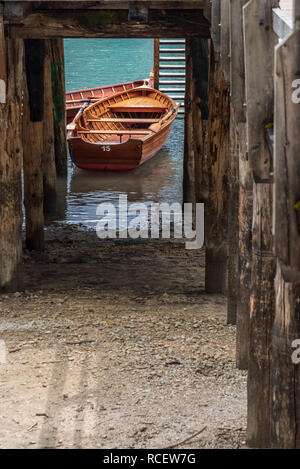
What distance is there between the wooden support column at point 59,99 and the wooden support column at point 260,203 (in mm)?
10617

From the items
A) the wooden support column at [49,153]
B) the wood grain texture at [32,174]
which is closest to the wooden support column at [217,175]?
the wood grain texture at [32,174]

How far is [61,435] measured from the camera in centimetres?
455

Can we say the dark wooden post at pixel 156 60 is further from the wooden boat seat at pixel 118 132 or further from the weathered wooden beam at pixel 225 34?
the weathered wooden beam at pixel 225 34

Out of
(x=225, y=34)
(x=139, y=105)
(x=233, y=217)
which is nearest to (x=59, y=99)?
(x=139, y=105)

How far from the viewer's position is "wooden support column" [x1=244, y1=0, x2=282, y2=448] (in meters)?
3.19

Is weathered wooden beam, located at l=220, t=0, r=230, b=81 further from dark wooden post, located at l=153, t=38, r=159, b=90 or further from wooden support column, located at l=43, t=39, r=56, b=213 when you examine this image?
dark wooden post, located at l=153, t=38, r=159, b=90

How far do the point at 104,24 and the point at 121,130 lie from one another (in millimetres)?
10461

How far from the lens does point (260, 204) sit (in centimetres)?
392

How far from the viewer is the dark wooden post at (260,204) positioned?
319 cm

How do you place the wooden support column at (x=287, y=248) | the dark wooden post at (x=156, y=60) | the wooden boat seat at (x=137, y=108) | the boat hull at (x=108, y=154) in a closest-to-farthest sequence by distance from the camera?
the wooden support column at (x=287, y=248) < the boat hull at (x=108, y=154) < the wooden boat seat at (x=137, y=108) < the dark wooden post at (x=156, y=60)

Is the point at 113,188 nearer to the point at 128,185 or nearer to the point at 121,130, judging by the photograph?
the point at 128,185

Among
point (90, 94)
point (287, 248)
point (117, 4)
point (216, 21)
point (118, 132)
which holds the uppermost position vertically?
point (90, 94)

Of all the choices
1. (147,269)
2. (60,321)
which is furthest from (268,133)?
(147,269)

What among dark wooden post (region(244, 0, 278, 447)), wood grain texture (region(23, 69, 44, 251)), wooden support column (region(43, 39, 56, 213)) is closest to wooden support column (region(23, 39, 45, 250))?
wood grain texture (region(23, 69, 44, 251))
